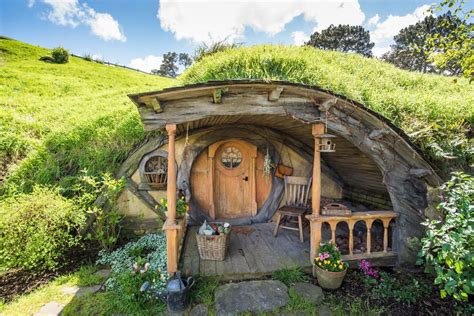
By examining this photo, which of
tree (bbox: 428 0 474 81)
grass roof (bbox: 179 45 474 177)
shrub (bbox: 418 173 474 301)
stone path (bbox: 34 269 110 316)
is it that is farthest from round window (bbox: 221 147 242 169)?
tree (bbox: 428 0 474 81)

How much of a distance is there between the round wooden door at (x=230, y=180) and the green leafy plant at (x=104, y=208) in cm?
149

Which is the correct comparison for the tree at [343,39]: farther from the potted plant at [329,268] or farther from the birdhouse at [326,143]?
the potted plant at [329,268]

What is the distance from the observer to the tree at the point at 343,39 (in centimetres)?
2245

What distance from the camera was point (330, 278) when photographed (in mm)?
2973

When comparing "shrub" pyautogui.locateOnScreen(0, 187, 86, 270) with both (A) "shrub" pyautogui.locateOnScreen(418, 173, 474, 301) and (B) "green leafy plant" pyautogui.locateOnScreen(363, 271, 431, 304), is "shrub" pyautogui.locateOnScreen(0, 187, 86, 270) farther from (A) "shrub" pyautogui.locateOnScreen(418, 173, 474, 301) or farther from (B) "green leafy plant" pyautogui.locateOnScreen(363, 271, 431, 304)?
(A) "shrub" pyautogui.locateOnScreen(418, 173, 474, 301)

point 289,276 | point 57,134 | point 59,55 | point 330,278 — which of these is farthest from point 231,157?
point 59,55

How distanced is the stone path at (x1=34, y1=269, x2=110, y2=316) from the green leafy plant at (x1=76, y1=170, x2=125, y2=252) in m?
0.67

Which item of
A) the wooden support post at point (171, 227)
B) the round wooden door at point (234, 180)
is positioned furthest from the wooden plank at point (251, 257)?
the wooden support post at point (171, 227)

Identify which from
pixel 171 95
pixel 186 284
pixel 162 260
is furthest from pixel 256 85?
pixel 162 260

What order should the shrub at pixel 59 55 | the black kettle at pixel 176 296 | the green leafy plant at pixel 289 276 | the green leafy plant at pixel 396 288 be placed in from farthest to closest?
1. the shrub at pixel 59 55
2. the green leafy plant at pixel 289 276
3. the green leafy plant at pixel 396 288
4. the black kettle at pixel 176 296

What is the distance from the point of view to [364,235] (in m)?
4.24

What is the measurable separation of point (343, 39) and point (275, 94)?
25.3 m

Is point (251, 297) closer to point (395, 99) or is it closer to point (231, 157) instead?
point (231, 157)

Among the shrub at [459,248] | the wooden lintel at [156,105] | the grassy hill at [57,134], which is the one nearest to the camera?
the shrub at [459,248]
